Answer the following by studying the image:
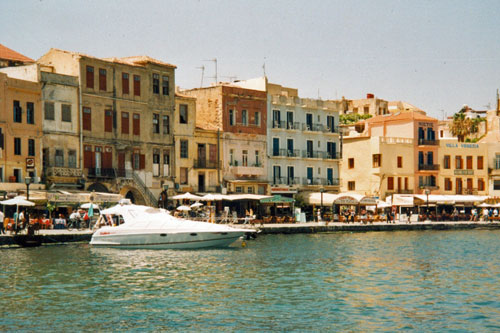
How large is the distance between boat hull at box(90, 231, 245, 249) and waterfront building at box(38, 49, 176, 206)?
13781 mm

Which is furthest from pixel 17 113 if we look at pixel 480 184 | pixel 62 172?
pixel 480 184

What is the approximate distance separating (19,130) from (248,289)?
95.4ft

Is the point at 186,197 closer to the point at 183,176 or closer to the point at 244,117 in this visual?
the point at 183,176

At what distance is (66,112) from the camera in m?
54.9

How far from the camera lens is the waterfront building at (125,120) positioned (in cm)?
5609

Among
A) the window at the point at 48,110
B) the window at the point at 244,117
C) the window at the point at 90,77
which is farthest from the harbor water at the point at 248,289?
the window at the point at 244,117

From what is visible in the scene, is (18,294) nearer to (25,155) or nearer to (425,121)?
(25,155)

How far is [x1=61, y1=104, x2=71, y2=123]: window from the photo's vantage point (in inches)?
2151

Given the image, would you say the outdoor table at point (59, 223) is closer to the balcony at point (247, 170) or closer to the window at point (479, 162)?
the balcony at point (247, 170)

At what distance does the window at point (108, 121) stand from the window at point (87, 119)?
4.47 feet


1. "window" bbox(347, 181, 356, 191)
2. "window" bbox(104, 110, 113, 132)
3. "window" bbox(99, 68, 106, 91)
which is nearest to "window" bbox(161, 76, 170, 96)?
"window" bbox(104, 110, 113, 132)

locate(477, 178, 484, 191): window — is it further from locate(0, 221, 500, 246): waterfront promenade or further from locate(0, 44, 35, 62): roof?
locate(0, 44, 35, 62): roof

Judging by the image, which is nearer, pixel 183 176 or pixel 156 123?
pixel 156 123

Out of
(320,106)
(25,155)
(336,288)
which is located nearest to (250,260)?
(336,288)
